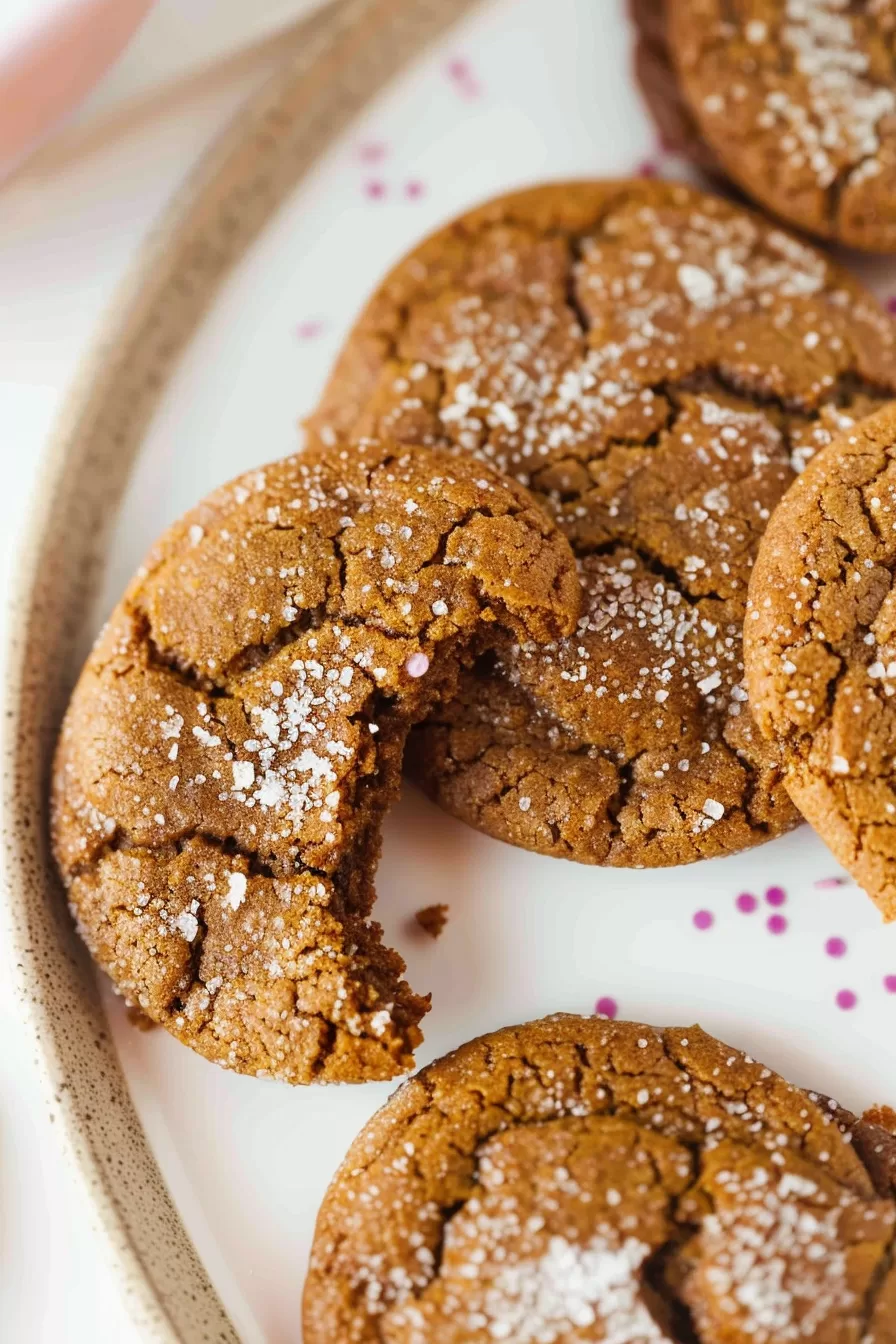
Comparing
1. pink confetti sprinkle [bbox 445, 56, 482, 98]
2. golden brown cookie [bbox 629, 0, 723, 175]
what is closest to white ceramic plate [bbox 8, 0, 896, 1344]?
golden brown cookie [bbox 629, 0, 723, 175]

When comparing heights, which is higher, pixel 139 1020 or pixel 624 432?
pixel 624 432

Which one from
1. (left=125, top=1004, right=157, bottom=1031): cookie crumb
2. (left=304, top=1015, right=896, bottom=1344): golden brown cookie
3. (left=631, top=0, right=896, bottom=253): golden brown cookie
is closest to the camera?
(left=304, top=1015, right=896, bottom=1344): golden brown cookie

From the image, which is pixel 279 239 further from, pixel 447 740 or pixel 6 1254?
pixel 6 1254

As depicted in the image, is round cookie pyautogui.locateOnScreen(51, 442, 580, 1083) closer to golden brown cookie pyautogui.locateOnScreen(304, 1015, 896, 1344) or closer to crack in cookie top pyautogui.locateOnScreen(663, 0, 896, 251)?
golden brown cookie pyautogui.locateOnScreen(304, 1015, 896, 1344)

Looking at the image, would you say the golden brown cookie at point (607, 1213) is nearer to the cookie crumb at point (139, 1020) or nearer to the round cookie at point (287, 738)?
the round cookie at point (287, 738)

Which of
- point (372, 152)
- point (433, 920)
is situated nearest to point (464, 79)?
point (372, 152)

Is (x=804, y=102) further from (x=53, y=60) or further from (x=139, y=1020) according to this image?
(x=139, y=1020)
